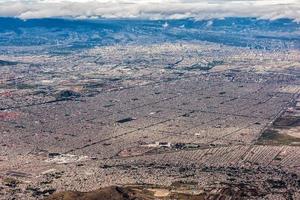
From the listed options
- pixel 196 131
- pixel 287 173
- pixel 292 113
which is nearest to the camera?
pixel 287 173

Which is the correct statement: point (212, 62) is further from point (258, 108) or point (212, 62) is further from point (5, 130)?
point (5, 130)

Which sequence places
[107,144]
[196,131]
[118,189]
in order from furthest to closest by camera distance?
1. [196,131]
2. [107,144]
3. [118,189]

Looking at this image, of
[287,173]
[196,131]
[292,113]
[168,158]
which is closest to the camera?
[287,173]

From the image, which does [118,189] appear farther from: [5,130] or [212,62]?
[212,62]

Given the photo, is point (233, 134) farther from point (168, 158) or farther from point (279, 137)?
point (168, 158)

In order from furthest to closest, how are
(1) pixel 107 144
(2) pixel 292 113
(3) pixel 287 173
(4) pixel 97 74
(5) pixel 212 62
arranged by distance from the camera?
1. (5) pixel 212 62
2. (4) pixel 97 74
3. (2) pixel 292 113
4. (1) pixel 107 144
5. (3) pixel 287 173

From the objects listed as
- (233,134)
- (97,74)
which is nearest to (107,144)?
(233,134)

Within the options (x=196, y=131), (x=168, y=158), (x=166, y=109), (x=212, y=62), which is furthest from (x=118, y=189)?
(x=212, y=62)

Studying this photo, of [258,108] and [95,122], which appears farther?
[258,108]

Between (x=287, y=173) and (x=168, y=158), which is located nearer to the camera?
(x=287, y=173)
